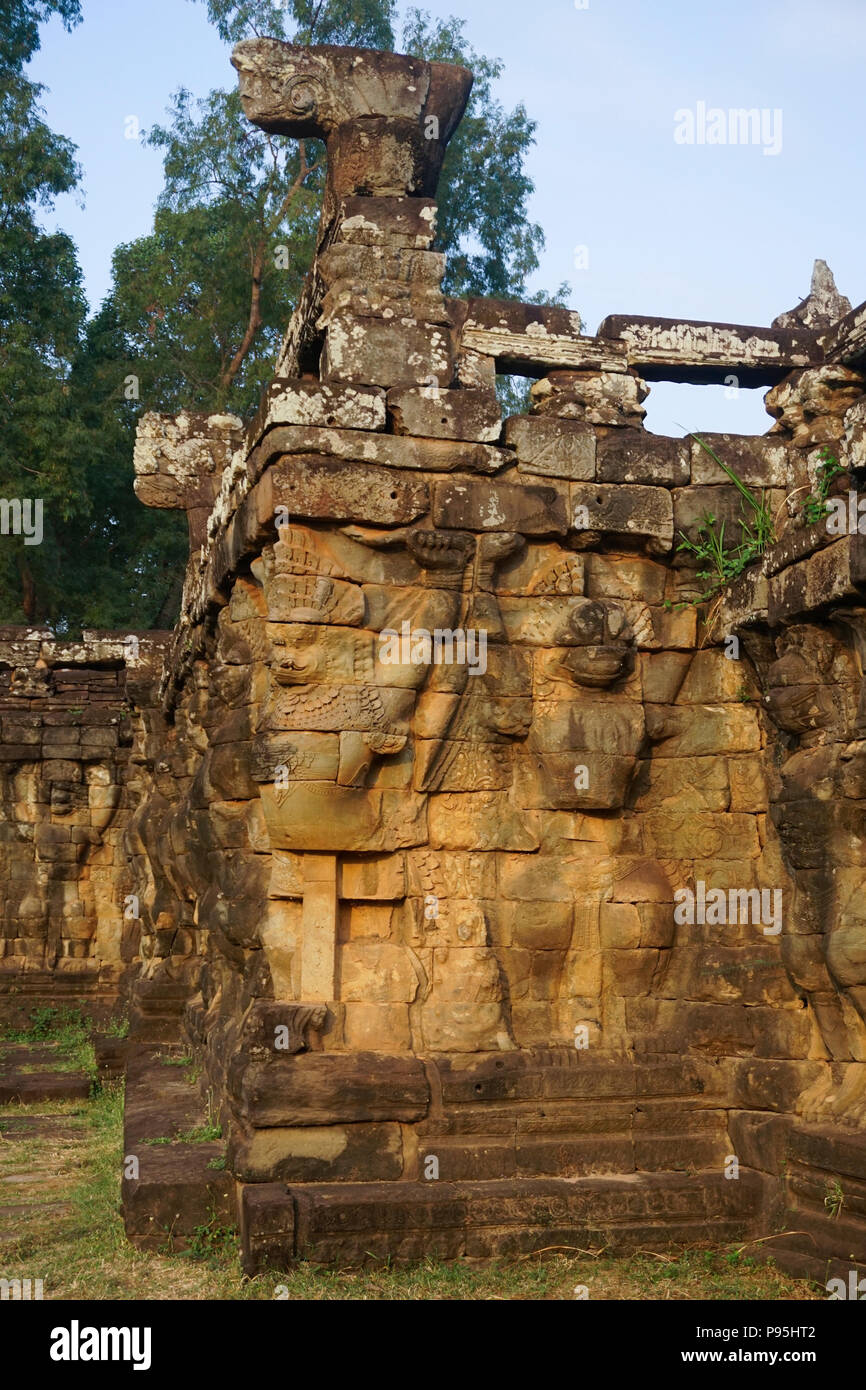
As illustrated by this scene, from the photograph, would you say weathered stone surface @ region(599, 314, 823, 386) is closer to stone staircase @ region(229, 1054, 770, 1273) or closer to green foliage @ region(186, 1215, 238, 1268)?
stone staircase @ region(229, 1054, 770, 1273)

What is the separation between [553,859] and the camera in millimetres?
7148

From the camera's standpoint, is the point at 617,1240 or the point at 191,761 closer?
the point at 617,1240

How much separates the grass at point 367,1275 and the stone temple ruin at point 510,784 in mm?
120

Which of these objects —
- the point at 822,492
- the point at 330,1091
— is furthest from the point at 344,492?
the point at 330,1091

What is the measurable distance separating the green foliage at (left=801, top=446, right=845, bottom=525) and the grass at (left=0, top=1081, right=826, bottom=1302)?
11.7 feet

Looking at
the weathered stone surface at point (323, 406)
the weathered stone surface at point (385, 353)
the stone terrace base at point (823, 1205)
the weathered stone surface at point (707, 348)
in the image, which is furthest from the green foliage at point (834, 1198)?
the weathered stone surface at point (707, 348)

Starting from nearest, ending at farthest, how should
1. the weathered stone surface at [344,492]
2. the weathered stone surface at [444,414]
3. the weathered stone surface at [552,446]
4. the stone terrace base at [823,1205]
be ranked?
the stone terrace base at [823,1205]
the weathered stone surface at [344,492]
the weathered stone surface at [444,414]
the weathered stone surface at [552,446]

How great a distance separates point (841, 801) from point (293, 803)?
104 inches

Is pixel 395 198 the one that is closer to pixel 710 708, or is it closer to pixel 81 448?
pixel 710 708

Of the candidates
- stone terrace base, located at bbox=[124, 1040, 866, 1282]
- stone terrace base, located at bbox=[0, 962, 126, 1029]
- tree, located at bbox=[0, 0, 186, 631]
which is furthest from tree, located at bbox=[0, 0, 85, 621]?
stone terrace base, located at bbox=[124, 1040, 866, 1282]

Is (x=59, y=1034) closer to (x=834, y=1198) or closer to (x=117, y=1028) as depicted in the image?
(x=117, y=1028)

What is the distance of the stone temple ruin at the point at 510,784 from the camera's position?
21.1 ft

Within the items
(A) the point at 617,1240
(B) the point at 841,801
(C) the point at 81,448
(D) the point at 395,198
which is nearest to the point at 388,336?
(D) the point at 395,198

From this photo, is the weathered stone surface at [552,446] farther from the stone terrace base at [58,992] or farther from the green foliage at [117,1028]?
the stone terrace base at [58,992]
